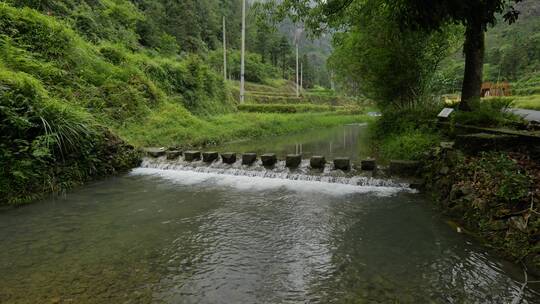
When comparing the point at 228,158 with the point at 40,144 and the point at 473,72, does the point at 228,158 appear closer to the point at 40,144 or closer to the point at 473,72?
the point at 40,144

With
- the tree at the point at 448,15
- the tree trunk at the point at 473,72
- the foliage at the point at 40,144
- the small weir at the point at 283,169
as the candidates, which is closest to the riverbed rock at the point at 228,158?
the small weir at the point at 283,169

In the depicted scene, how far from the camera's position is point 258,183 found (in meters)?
8.77

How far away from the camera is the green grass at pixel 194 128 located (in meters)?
13.7

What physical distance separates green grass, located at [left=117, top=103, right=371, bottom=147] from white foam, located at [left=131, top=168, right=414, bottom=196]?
364 centimetres

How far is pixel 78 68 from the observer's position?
13164 mm

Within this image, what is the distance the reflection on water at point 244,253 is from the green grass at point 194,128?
6.50 meters

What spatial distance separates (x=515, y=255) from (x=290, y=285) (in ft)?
9.96

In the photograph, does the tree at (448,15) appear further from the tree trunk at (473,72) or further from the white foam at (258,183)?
the white foam at (258,183)

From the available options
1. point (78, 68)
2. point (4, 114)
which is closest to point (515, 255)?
point (4, 114)

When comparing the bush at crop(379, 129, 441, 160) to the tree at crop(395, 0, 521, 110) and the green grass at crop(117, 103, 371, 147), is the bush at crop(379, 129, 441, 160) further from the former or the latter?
the green grass at crop(117, 103, 371, 147)

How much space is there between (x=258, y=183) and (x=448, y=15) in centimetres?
569

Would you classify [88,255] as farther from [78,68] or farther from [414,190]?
[78,68]

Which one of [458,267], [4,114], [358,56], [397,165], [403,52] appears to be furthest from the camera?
[358,56]

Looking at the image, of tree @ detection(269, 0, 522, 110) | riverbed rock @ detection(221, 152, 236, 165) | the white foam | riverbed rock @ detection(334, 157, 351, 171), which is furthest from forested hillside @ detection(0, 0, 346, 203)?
riverbed rock @ detection(334, 157, 351, 171)
